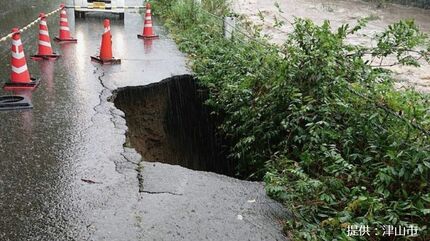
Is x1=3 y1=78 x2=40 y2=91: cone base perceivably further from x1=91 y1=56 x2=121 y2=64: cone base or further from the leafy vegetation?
the leafy vegetation

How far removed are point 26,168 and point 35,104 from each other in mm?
2128

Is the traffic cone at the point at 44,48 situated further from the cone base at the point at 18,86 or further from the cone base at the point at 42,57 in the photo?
the cone base at the point at 18,86

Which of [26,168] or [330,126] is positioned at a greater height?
[330,126]

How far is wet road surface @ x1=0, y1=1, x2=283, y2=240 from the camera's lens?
3.66 metres

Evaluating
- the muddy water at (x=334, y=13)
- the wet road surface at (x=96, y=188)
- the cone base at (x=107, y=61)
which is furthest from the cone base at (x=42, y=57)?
the muddy water at (x=334, y=13)

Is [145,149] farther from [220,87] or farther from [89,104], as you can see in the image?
[220,87]

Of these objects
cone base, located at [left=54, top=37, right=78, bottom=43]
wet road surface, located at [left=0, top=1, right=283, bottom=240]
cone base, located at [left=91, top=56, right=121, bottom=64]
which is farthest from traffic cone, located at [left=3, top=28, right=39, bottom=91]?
cone base, located at [left=54, top=37, right=78, bottom=43]

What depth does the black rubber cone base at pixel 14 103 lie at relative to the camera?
20.4ft

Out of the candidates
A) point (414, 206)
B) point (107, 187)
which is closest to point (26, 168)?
point (107, 187)

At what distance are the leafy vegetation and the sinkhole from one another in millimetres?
629

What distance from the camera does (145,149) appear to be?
7.18 metres

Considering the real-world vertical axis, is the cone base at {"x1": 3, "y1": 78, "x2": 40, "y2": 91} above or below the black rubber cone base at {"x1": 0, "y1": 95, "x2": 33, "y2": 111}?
above

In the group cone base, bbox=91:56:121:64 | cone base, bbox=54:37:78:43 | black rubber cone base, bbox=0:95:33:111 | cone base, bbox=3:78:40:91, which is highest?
cone base, bbox=54:37:78:43

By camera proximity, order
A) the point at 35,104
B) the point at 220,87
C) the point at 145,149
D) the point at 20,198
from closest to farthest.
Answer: the point at 20,198 → the point at 35,104 → the point at 145,149 → the point at 220,87
